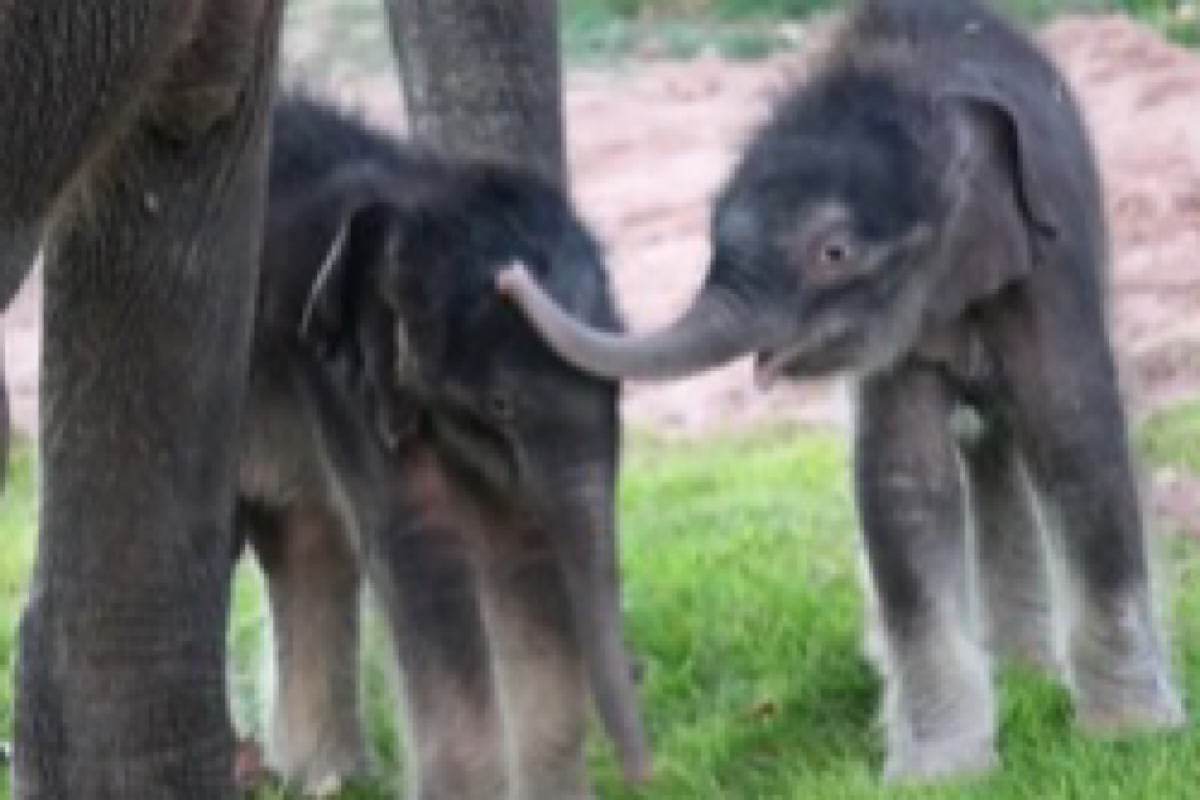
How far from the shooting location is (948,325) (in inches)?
196

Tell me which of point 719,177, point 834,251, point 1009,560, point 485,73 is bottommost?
point 1009,560

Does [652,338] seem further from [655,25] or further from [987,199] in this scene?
[655,25]

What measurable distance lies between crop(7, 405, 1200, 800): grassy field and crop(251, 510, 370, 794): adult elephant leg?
8 cm

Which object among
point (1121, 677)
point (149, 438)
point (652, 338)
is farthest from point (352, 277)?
point (1121, 677)

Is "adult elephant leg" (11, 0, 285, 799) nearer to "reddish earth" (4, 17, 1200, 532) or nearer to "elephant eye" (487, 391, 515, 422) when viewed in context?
"elephant eye" (487, 391, 515, 422)

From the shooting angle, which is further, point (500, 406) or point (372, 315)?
point (372, 315)

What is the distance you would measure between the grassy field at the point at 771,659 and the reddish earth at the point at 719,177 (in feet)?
1.06

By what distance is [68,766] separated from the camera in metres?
4.35

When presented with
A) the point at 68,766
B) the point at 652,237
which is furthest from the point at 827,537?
the point at 652,237

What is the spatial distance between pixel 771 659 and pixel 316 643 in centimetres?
77

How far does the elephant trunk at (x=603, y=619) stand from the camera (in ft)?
14.1

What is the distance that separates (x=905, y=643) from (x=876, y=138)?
0.68 m

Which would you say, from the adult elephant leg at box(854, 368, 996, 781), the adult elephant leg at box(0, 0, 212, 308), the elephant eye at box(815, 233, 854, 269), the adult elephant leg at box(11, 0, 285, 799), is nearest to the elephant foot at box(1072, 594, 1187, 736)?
the adult elephant leg at box(854, 368, 996, 781)

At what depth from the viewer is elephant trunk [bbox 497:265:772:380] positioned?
4.27 m
